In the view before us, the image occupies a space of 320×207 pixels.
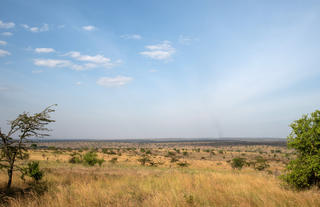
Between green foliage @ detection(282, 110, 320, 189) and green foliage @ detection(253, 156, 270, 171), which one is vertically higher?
green foliage @ detection(282, 110, 320, 189)

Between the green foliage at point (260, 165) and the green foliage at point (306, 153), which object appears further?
the green foliage at point (260, 165)

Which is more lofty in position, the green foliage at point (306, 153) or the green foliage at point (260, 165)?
the green foliage at point (306, 153)

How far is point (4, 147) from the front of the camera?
26.1 ft

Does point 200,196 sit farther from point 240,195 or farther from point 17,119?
point 17,119

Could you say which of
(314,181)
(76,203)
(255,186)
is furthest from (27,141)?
(314,181)

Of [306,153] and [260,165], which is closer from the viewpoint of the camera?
[306,153]

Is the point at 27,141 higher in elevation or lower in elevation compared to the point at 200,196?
higher

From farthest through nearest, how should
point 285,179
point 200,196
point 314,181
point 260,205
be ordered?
point 285,179 → point 314,181 → point 200,196 → point 260,205

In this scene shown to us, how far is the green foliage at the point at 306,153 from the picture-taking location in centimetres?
739

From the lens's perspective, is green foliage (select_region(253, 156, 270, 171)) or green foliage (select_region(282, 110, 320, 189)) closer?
green foliage (select_region(282, 110, 320, 189))

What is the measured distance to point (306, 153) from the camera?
25.8ft

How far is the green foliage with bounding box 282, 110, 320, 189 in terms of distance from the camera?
739cm

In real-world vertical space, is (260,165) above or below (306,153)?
below

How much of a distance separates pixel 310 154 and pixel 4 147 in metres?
11.3
